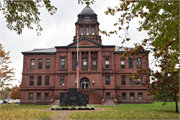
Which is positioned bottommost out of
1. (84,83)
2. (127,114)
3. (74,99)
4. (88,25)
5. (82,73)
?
(127,114)

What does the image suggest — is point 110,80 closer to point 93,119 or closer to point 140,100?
point 140,100

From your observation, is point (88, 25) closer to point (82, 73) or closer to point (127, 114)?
point (82, 73)

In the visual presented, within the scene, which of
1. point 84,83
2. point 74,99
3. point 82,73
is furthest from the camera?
point 84,83

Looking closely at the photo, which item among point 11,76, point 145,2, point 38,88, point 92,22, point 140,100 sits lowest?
point 140,100

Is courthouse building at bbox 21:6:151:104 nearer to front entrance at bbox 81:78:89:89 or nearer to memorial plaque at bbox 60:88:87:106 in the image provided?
front entrance at bbox 81:78:89:89

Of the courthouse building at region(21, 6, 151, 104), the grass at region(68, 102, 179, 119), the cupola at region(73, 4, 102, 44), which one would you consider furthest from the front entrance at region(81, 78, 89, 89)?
the grass at region(68, 102, 179, 119)

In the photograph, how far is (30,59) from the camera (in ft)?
140

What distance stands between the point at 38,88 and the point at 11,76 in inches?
269

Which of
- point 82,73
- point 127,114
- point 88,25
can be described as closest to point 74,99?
point 127,114

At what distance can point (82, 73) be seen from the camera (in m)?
39.7

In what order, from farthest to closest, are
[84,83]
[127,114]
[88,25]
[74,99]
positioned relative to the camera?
[88,25] → [84,83] → [74,99] → [127,114]

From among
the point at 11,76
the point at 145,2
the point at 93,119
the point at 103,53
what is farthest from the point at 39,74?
the point at 145,2

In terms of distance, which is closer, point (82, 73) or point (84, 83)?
point (82, 73)

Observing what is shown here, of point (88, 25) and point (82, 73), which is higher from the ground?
point (88, 25)
